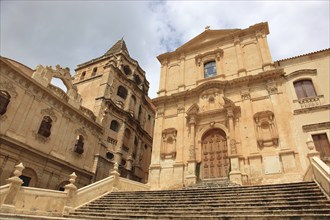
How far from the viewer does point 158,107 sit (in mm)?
19469

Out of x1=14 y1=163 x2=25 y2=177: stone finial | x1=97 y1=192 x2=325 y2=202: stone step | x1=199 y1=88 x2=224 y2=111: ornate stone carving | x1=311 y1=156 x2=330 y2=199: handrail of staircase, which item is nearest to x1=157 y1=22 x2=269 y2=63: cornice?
x1=199 y1=88 x2=224 y2=111: ornate stone carving

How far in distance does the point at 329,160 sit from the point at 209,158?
6688 mm

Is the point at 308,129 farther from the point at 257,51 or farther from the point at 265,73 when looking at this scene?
the point at 257,51

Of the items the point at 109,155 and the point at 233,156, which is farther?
the point at 109,155

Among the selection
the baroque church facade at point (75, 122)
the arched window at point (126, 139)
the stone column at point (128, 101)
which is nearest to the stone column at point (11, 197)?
the baroque church facade at point (75, 122)

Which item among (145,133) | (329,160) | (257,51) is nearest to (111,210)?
(329,160)

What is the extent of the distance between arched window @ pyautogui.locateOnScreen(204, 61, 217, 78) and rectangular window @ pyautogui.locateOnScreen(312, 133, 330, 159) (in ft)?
30.2

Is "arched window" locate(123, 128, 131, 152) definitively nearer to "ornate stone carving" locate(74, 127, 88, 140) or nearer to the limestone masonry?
the limestone masonry

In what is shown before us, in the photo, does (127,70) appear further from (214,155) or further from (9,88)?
(214,155)

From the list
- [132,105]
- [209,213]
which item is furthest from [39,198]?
[132,105]

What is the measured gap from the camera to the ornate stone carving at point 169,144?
16688 mm

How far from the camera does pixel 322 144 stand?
1246cm

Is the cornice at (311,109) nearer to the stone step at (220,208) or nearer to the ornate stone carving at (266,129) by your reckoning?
the ornate stone carving at (266,129)

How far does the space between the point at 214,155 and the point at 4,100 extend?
1459 cm
